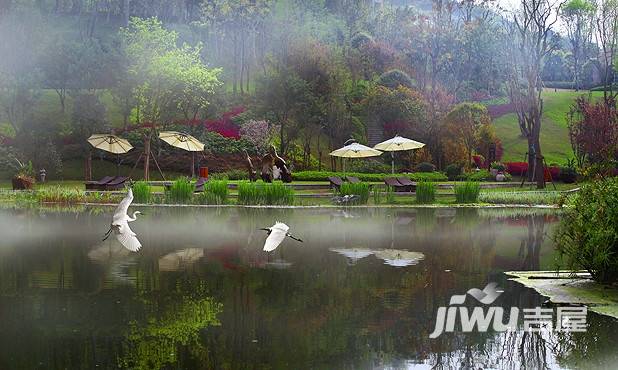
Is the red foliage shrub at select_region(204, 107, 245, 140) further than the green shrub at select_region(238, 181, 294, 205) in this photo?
Yes

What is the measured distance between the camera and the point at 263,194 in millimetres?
29281

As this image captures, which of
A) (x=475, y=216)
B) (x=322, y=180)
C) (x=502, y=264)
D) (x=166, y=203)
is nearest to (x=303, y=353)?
(x=502, y=264)

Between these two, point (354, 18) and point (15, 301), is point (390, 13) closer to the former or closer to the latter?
point (354, 18)

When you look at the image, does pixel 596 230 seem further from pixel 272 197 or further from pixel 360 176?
pixel 360 176

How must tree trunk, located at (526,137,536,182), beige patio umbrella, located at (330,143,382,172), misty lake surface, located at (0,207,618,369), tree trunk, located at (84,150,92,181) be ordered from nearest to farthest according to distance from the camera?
misty lake surface, located at (0,207,618,369) < beige patio umbrella, located at (330,143,382,172) < tree trunk, located at (526,137,536,182) < tree trunk, located at (84,150,92,181)

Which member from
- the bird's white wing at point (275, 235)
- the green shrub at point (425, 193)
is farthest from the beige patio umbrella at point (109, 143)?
the bird's white wing at point (275, 235)

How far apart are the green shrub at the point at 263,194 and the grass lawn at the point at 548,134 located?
31.2 m

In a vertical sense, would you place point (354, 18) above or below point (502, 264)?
above

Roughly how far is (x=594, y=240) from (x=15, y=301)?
8961 millimetres

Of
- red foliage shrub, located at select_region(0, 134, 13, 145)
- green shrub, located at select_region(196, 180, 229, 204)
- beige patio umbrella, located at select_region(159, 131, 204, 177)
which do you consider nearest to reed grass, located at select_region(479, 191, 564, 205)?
green shrub, located at select_region(196, 180, 229, 204)

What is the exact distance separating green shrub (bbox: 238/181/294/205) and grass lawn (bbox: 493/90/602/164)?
31.2 meters

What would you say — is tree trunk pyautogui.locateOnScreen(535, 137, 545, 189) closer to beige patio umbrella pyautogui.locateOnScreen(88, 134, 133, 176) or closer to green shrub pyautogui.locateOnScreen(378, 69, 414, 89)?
green shrub pyautogui.locateOnScreen(378, 69, 414, 89)

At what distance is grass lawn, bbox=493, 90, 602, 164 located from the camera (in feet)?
193

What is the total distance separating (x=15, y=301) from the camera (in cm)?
1124
